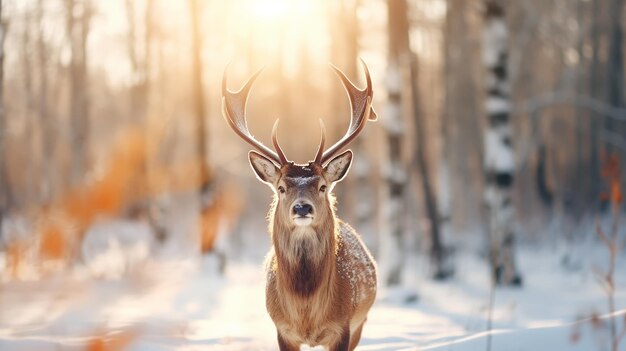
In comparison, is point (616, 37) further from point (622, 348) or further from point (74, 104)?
point (622, 348)

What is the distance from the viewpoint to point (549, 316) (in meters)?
10.5

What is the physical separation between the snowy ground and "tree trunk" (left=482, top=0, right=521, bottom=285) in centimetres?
81

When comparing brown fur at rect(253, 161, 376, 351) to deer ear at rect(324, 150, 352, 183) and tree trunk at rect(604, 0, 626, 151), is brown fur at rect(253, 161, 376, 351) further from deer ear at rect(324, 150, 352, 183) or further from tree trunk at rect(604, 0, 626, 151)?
tree trunk at rect(604, 0, 626, 151)

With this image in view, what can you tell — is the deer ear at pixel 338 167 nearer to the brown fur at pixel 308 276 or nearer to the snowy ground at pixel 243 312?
the brown fur at pixel 308 276

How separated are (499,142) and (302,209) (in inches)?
373

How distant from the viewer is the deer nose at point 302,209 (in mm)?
5199

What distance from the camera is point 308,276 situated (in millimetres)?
5473

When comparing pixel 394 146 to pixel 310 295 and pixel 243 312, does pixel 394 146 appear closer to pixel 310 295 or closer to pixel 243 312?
pixel 243 312

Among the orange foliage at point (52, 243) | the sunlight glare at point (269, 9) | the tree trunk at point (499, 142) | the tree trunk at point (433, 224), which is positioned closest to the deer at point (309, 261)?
the tree trunk at point (499, 142)

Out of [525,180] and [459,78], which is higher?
[459,78]

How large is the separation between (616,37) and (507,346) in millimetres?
20507

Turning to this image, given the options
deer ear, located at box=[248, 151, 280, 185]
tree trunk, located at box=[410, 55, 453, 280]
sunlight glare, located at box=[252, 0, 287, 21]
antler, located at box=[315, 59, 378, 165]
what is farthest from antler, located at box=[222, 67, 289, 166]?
sunlight glare, located at box=[252, 0, 287, 21]

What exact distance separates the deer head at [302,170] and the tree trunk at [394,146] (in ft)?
25.3

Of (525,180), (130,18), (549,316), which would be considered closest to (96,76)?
(130,18)
